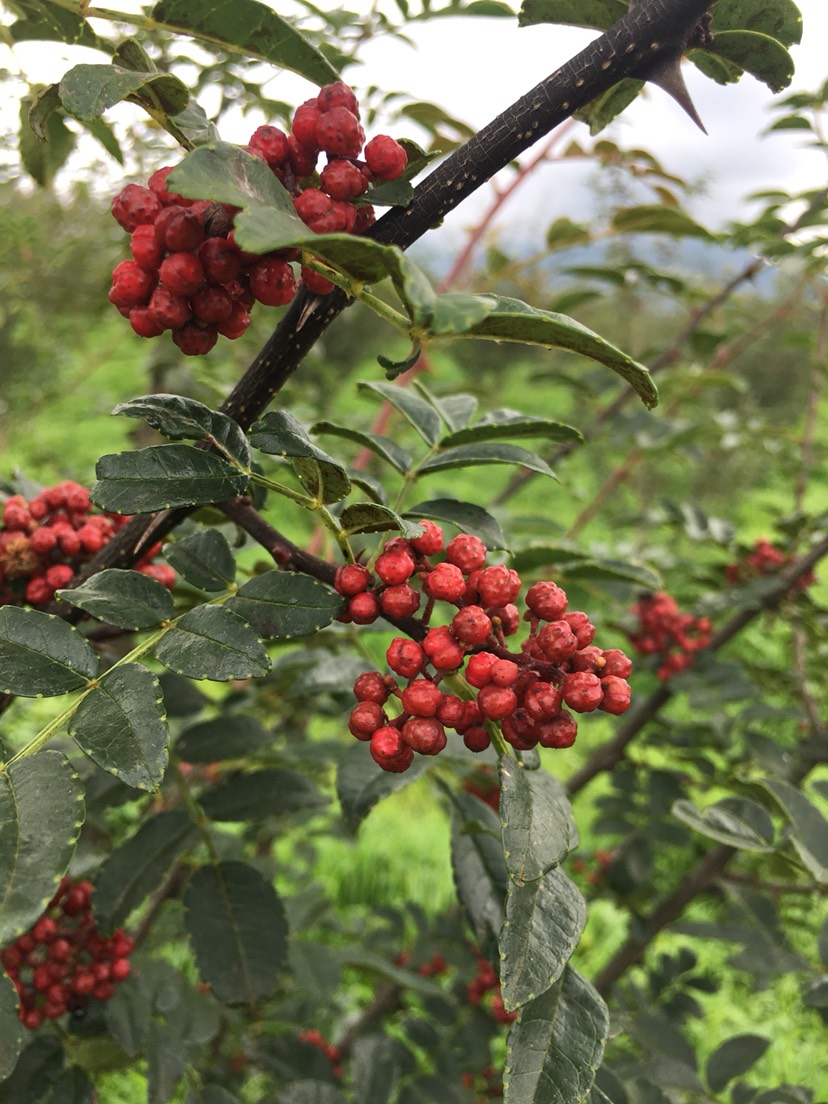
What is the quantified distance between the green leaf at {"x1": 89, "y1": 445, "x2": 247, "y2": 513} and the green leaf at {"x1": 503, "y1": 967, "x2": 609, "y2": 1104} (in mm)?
518

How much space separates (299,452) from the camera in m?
0.66

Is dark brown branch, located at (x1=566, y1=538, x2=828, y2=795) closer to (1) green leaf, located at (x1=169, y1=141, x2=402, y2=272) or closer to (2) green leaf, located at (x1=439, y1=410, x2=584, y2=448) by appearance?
(2) green leaf, located at (x1=439, y1=410, x2=584, y2=448)

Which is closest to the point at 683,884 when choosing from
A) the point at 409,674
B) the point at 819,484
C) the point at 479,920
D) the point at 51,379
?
the point at 479,920

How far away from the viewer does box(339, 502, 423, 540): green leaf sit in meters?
0.66

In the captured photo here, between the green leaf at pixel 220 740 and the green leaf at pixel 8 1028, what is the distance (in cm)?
51

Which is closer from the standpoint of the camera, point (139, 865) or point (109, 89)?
point (109, 89)

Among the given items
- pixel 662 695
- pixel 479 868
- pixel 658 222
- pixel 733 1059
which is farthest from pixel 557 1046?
pixel 658 222

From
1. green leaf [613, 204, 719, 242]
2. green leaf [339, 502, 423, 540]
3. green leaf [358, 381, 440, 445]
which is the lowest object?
green leaf [339, 502, 423, 540]

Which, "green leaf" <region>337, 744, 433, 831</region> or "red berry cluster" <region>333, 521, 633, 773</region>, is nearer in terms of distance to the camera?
"red berry cluster" <region>333, 521, 633, 773</region>

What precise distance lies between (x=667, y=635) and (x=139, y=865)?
1.16 metres

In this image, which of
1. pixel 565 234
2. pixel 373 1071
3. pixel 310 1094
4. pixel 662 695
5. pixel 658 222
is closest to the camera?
pixel 310 1094

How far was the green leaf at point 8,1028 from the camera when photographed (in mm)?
662

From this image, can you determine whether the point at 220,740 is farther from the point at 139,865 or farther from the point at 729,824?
the point at 729,824

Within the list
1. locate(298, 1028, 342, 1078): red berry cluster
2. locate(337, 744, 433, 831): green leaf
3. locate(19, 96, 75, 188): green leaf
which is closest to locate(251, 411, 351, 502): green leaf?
locate(337, 744, 433, 831): green leaf
